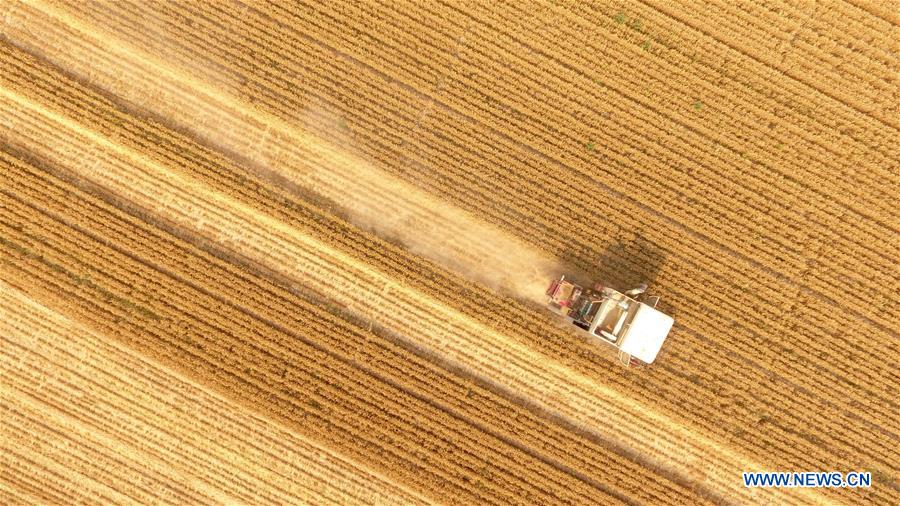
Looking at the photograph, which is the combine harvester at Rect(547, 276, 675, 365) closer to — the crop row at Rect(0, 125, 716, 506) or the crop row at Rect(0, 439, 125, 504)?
the crop row at Rect(0, 125, 716, 506)

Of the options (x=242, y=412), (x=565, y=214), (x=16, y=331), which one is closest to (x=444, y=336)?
(x=565, y=214)

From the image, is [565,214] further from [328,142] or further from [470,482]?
[470,482]

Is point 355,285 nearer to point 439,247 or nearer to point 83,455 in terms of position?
point 439,247

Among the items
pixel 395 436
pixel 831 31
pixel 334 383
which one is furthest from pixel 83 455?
pixel 831 31

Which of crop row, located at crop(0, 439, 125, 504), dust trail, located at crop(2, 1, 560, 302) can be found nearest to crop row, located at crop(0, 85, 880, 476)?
dust trail, located at crop(2, 1, 560, 302)

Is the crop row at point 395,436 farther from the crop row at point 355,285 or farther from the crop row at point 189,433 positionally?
the crop row at point 355,285

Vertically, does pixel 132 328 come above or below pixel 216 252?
below
